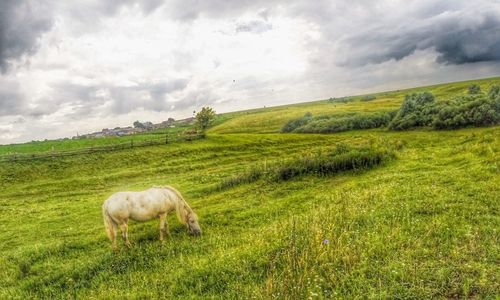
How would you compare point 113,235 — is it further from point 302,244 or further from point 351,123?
point 351,123

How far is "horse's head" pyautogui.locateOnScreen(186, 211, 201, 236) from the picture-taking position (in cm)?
1241

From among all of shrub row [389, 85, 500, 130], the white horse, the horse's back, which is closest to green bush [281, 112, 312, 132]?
shrub row [389, 85, 500, 130]

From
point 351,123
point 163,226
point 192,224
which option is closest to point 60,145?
point 163,226

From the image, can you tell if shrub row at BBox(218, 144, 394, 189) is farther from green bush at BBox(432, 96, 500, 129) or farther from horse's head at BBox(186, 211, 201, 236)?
green bush at BBox(432, 96, 500, 129)

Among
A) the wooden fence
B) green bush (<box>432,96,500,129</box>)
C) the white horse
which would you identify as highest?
the wooden fence

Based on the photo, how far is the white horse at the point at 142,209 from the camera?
11.6 meters

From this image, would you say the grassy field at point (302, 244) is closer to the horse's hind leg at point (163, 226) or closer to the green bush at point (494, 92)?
the horse's hind leg at point (163, 226)

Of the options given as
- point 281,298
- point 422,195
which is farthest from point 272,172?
point 281,298

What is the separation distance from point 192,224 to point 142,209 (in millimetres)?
1986

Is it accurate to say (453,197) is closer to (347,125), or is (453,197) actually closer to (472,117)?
(472,117)

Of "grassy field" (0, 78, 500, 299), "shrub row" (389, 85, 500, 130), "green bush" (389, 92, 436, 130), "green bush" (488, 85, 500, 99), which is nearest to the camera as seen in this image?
"grassy field" (0, 78, 500, 299)

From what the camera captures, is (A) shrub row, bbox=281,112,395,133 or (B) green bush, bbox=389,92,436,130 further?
(A) shrub row, bbox=281,112,395,133

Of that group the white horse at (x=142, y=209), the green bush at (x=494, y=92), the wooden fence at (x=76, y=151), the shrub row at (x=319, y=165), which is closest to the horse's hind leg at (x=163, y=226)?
the white horse at (x=142, y=209)

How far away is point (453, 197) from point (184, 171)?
29855 millimetres
